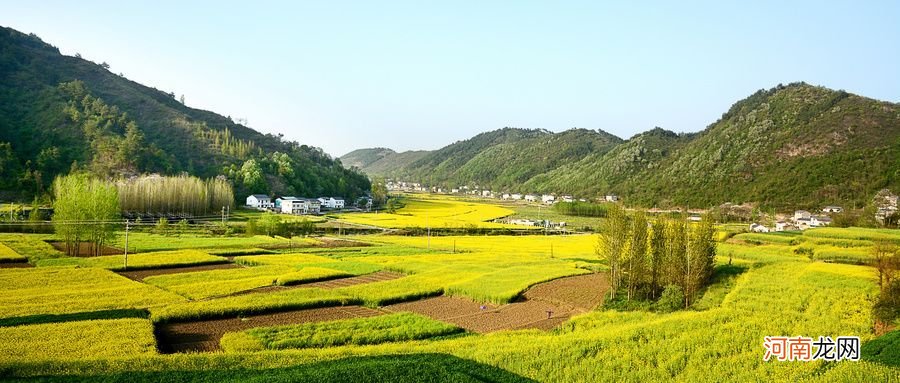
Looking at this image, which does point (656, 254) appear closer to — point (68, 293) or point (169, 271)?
point (68, 293)

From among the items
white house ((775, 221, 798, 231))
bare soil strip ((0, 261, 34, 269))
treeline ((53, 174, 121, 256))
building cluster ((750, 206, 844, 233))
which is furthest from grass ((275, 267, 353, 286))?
white house ((775, 221, 798, 231))

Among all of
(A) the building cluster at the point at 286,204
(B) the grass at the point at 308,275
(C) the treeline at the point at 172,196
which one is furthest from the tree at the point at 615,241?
(A) the building cluster at the point at 286,204

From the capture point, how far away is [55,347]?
16062mm

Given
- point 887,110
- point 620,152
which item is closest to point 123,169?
point 620,152

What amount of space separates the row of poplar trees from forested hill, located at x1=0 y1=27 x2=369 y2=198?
88996 mm

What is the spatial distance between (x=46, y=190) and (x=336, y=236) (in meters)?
49.9

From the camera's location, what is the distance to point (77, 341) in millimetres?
16875

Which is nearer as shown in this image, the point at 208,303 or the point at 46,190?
the point at 208,303

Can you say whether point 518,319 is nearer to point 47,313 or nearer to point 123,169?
point 47,313

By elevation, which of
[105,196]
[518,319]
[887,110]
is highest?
[887,110]

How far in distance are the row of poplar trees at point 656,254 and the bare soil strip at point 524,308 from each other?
88.7 inches

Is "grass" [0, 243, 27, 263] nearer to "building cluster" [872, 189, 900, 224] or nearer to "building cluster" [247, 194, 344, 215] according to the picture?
"building cluster" [247, 194, 344, 215]

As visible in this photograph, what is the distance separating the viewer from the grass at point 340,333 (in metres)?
18.5

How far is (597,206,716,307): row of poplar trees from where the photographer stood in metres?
28.4
